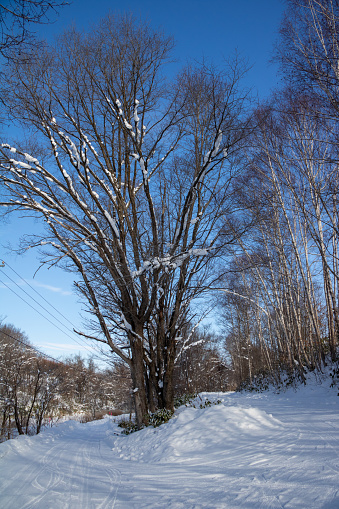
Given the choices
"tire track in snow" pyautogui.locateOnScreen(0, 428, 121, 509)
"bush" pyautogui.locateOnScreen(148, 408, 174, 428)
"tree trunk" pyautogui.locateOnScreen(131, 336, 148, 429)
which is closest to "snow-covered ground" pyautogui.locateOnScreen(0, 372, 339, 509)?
Answer: "tire track in snow" pyautogui.locateOnScreen(0, 428, 121, 509)

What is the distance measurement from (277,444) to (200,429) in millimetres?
1712

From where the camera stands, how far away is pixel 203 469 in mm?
3979

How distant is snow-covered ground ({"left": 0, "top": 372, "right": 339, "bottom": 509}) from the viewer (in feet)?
9.34

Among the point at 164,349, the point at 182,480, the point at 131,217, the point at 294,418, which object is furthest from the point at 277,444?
the point at 131,217

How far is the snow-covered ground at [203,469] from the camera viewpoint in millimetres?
2846

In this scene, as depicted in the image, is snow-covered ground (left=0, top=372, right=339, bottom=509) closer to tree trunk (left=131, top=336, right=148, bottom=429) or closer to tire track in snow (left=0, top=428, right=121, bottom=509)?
tire track in snow (left=0, top=428, right=121, bottom=509)

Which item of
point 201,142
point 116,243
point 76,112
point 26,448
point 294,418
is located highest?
point 76,112

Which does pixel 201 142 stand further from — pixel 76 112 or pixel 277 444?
pixel 277 444

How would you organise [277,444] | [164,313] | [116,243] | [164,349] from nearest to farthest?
[277,444]
[116,243]
[164,349]
[164,313]

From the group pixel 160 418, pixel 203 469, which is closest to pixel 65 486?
pixel 203 469

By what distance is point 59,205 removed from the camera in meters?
7.66

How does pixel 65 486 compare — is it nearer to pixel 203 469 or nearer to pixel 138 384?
pixel 203 469

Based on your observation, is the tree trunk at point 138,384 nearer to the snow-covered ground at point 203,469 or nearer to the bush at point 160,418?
the bush at point 160,418

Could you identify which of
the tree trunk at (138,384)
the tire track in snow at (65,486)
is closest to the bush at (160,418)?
the tree trunk at (138,384)
